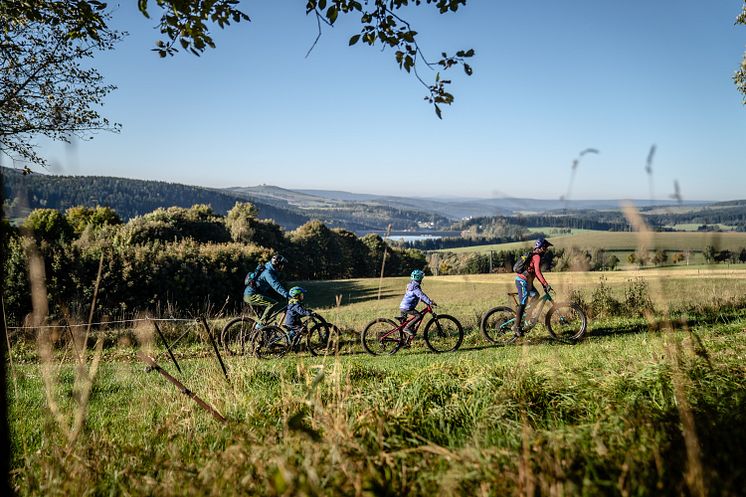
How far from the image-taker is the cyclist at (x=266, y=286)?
30.9 feet

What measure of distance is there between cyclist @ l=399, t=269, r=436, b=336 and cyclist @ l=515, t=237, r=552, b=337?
6.09 feet

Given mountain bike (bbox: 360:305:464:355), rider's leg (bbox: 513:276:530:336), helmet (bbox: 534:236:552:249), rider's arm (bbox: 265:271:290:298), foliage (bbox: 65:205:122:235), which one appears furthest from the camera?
foliage (bbox: 65:205:122:235)

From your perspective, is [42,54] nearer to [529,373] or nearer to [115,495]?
[115,495]

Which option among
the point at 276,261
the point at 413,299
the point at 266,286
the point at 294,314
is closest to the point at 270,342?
the point at 294,314

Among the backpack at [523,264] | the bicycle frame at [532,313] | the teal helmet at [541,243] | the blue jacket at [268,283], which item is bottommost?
the bicycle frame at [532,313]

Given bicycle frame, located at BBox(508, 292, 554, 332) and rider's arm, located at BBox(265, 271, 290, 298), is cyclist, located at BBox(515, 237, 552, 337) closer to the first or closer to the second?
bicycle frame, located at BBox(508, 292, 554, 332)

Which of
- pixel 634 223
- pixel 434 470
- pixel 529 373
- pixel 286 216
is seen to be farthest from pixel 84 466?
pixel 286 216

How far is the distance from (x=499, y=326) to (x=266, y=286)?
5.14 m

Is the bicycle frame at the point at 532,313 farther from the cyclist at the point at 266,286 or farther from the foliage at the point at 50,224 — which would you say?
the foliage at the point at 50,224

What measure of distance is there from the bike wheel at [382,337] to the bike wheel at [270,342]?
1647 mm

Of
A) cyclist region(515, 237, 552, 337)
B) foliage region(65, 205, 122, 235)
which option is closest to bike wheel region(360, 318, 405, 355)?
cyclist region(515, 237, 552, 337)

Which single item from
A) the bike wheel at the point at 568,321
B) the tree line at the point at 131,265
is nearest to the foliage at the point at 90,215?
the tree line at the point at 131,265

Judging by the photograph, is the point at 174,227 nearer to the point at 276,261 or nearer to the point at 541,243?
the point at 276,261

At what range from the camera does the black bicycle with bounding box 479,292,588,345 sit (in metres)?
9.93
